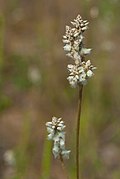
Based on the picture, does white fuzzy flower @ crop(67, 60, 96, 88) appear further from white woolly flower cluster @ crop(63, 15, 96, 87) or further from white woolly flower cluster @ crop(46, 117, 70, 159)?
white woolly flower cluster @ crop(46, 117, 70, 159)

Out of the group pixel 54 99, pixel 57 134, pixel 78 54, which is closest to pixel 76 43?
pixel 78 54

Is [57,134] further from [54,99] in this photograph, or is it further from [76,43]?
[54,99]

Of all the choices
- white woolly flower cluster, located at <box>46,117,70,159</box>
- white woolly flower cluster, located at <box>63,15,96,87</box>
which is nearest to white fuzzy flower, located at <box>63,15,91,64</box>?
white woolly flower cluster, located at <box>63,15,96,87</box>

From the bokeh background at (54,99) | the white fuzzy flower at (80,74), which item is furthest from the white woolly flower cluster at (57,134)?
the bokeh background at (54,99)

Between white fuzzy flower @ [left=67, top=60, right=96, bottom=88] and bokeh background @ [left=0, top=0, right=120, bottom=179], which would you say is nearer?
white fuzzy flower @ [left=67, top=60, right=96, bottom=88]

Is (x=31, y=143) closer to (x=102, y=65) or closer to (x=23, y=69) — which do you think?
(x=23, y=69)

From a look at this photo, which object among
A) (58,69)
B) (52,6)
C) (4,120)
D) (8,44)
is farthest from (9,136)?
A: (52,6)

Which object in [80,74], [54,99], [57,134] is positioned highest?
[54,99]
